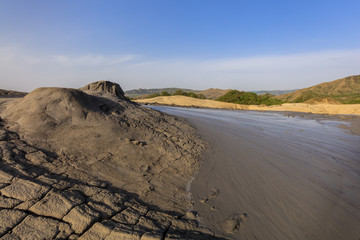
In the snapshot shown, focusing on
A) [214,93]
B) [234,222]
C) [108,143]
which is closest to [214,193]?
[234,222]

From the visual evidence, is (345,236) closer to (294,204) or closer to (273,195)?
(294,204)

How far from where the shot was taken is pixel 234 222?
2367mm

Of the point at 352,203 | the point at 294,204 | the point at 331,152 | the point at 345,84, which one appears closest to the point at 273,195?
the point at 294,204

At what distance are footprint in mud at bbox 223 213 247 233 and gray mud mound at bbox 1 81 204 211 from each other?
1.82 feet

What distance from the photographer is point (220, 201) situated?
2797 millimetres

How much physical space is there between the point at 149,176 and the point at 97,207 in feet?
3.91

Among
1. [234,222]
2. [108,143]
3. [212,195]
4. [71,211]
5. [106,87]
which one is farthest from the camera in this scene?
[106,87]

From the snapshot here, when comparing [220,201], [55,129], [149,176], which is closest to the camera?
[220,201]

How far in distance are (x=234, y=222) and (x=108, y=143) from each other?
2.76 m

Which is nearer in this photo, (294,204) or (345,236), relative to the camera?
(345,236)

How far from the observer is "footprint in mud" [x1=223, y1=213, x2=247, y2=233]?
7.39 feet

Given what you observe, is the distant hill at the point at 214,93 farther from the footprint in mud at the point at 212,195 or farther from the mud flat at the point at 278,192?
the footprint in mud at the point at 212,195

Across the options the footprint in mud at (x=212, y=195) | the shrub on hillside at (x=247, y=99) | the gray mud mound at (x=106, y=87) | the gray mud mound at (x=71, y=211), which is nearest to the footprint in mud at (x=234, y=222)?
the gray mud mound at (x=71, y=211)

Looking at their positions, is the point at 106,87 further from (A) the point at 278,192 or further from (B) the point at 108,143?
(A) the point at 278,192
